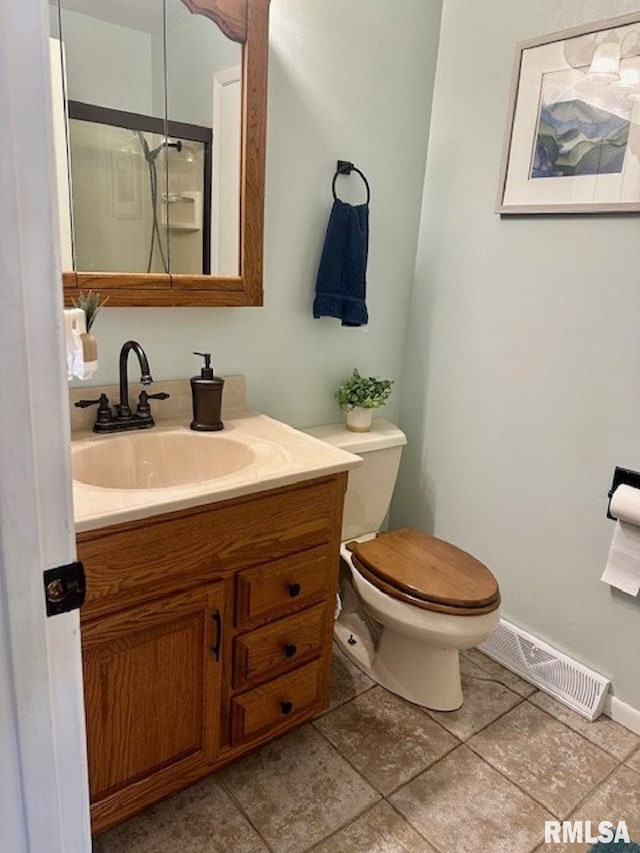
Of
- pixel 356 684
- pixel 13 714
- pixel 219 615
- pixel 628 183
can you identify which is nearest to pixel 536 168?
pixel 628 183

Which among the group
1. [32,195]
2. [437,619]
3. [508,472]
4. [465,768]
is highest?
[32,195]

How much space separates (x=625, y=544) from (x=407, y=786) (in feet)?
2.92

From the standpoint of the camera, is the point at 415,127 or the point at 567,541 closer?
the point at 567,541

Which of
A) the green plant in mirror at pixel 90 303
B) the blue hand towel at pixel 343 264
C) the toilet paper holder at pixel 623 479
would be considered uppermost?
the blue hand towel at pixel 343 264

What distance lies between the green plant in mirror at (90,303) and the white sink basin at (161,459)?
30cm

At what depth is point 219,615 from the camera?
1355 mm

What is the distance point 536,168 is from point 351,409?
0.93 metres

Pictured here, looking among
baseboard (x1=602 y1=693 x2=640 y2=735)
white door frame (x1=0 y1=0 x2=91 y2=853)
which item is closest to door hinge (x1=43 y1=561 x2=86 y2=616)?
white door frame (x1=0 y1=0 x2=91 y2=853)

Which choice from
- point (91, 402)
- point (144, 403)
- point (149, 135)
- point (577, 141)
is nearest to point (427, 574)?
point (144, 403)

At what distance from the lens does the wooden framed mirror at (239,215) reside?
1.50 metres

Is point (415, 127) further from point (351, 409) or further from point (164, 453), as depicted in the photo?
point (164, 453)

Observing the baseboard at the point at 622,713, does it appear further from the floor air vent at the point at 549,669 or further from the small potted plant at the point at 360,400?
the small potted plant at the point at 360,400

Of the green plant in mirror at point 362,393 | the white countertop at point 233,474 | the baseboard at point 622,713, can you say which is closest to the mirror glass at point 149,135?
the white countertop at point 233,474

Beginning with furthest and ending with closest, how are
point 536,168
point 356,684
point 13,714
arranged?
1. point 356,684
2. point 536,168
3. point 13,714
